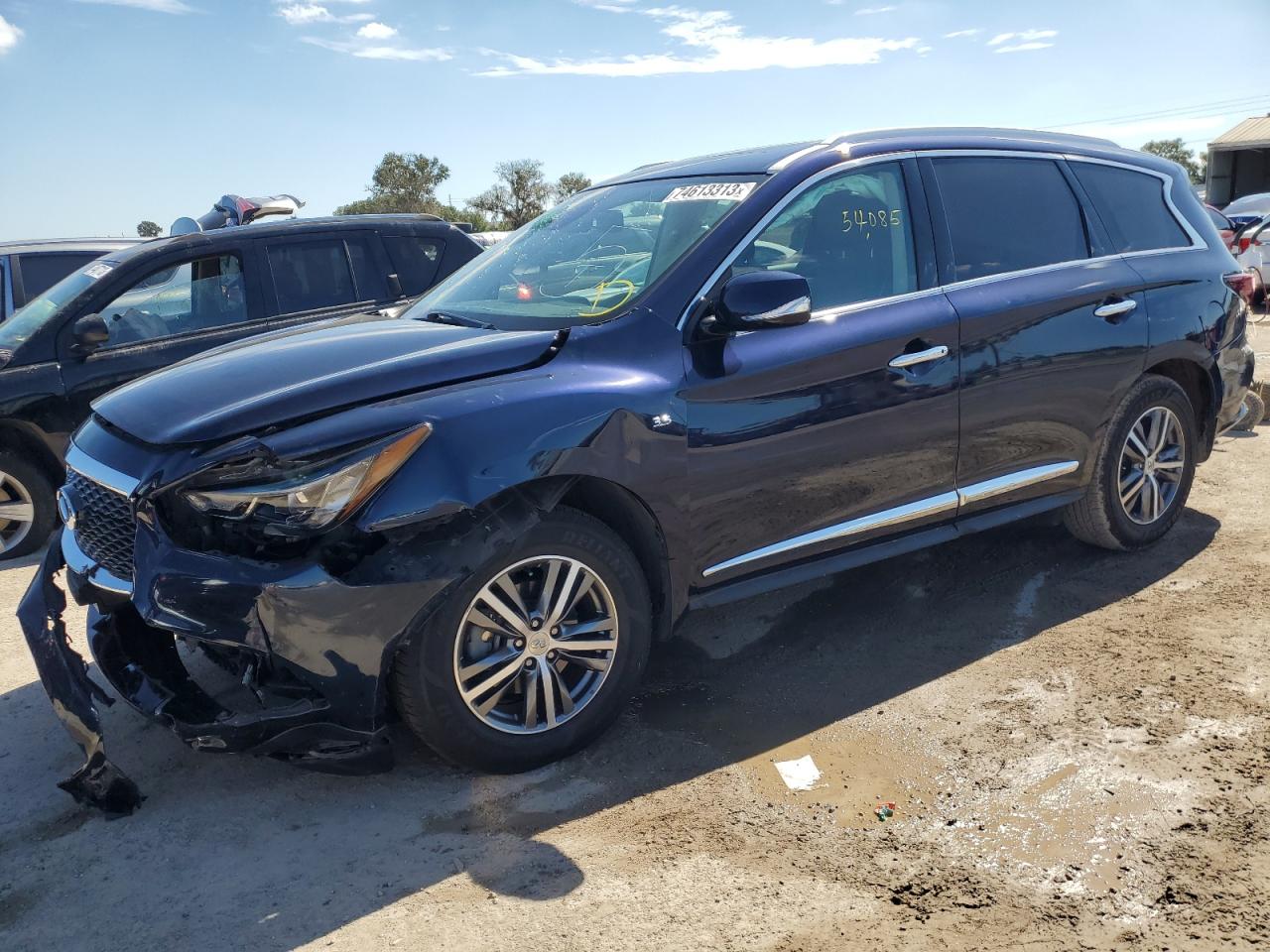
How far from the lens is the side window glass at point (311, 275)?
22.6ft

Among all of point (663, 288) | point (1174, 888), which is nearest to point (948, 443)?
point (663, 288)

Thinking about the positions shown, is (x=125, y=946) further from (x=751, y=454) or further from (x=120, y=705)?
(x=751, y=454)

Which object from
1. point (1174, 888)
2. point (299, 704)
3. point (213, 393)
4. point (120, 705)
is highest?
point (213, 393)

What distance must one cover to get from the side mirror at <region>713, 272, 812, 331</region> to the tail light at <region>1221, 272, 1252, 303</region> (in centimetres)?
284

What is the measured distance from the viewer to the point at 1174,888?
8.95 feet

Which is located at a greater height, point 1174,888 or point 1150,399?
point 1150,399

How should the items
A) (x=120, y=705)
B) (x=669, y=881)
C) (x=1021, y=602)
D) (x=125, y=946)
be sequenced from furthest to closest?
(x=1021, y=602) → (x=120, y=705) → (x=669, y=881) → (x=125, y=946)

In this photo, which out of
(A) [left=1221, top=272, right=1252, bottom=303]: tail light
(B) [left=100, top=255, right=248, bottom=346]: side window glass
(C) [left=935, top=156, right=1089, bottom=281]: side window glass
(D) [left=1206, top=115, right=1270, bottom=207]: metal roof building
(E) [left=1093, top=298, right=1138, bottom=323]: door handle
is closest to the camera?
(C) [left=935, top=156, right=1089, bottom=281]: side window glass

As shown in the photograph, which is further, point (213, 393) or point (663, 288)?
point (663, 288)

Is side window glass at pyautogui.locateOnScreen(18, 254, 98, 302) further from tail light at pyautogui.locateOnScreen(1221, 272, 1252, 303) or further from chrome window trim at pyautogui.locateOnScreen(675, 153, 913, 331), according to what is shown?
tail light at pyautogui.locateOnScreen(1221, 272, 1252, 303)

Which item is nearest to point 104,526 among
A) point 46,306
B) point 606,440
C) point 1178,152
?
point 606,440

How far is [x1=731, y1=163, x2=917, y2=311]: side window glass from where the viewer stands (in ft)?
12.8

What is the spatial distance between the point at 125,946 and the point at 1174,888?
2633 millimetres

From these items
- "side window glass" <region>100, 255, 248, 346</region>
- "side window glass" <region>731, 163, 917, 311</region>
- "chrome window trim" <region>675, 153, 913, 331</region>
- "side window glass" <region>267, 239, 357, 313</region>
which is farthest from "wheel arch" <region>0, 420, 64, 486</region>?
"side window glass" <region>731, 163, 917, 311</region>
